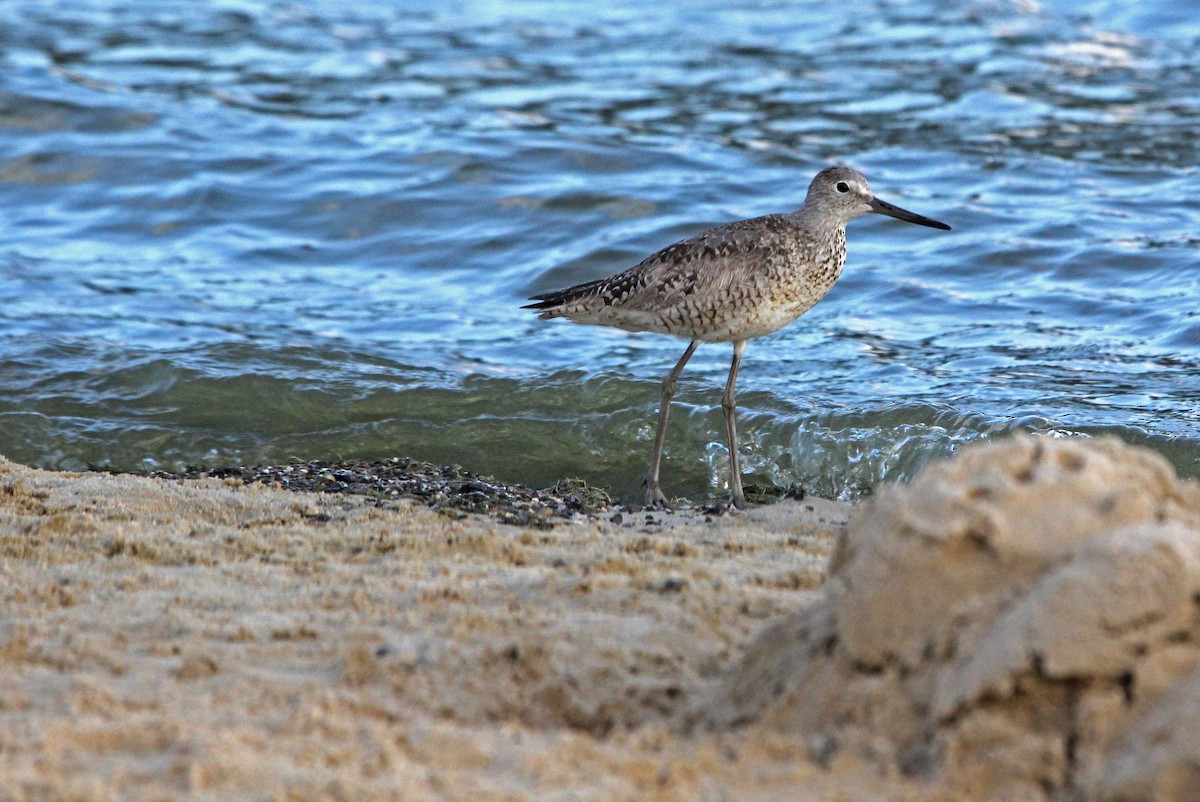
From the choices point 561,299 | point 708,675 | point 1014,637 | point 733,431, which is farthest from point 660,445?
point 1014,637

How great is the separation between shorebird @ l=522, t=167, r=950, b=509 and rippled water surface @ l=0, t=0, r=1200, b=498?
68cm

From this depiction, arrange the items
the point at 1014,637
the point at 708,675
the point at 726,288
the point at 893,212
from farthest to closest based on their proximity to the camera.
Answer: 1. the point at 893,212
2. the point at 726,288
3. the point at 708,675
4. the point at 1014,637

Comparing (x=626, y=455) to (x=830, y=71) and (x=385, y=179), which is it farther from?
(x=830, y=71)

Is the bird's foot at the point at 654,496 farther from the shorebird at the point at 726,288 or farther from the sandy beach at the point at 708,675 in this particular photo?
the sandy beach at the point at 708,675

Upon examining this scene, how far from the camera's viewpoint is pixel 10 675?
136 inches

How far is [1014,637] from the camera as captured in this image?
2.71 metres

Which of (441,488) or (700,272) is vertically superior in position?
(700,272)

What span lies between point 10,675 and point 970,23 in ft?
46.9

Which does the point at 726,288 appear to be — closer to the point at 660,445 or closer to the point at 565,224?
the point at 660,445

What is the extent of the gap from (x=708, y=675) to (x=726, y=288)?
10.8ft

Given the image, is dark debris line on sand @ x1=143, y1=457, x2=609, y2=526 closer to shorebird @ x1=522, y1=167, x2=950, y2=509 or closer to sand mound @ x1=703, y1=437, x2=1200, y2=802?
shorebird @ x1=522, y1=167, x2=950, y2=509

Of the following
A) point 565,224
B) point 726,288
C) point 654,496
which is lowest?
point 654,496

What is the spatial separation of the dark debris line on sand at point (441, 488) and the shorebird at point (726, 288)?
374 mm

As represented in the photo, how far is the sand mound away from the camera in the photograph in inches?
105
